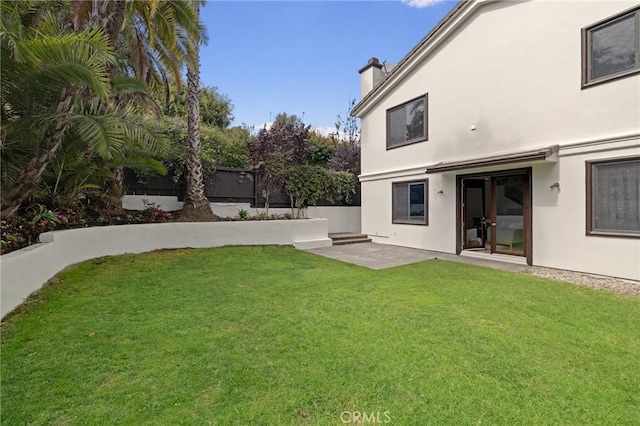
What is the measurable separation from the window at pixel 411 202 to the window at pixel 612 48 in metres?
5.31

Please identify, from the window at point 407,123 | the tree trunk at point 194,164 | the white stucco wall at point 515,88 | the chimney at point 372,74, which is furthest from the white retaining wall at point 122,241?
the chimney at point 372,74

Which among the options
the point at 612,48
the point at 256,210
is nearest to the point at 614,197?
the point at 612,48

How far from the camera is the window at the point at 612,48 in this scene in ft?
22.4

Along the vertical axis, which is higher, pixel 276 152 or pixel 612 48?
pixel 612 48

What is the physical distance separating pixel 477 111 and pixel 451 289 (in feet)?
21.2

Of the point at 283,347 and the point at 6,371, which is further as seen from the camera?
the point at 283,347

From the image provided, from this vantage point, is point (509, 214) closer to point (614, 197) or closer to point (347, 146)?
point (614, 197)

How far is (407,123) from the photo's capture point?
12.3 meters

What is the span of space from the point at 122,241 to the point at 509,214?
11.2 meters

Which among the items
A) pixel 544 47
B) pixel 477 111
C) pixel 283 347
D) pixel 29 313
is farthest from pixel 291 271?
pixel 544 47

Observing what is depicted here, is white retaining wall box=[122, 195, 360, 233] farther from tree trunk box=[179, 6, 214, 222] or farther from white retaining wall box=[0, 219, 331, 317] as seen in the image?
white retaining wall box=[0, 219, 331, 317]

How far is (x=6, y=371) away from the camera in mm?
3041

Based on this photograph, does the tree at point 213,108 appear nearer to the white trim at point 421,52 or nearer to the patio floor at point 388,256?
the white trim at point 421,52

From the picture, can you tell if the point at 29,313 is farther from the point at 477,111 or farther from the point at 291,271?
the point at 477,111
